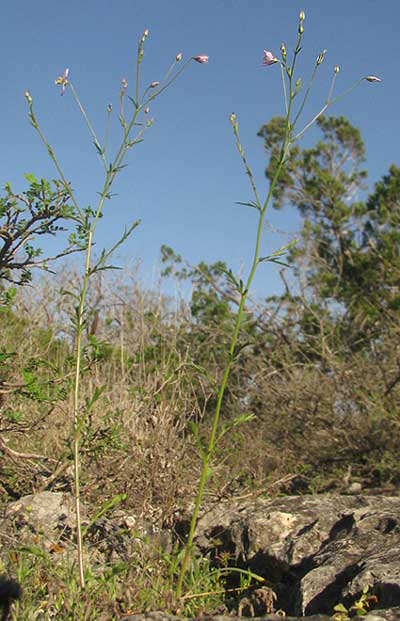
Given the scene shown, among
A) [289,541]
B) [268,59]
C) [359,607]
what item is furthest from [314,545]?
[268,59]

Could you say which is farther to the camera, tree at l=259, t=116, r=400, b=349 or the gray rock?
tree at l=259, t=116, r=400, b=349

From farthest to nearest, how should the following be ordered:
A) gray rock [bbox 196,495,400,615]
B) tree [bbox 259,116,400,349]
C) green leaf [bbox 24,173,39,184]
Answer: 1. tree [bbox 259,116,400,349]
2. green leaf [bbox 24,173,39,184]
3. gray rock [bbox 196,495,400,615]

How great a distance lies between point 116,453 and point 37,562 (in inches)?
69.4

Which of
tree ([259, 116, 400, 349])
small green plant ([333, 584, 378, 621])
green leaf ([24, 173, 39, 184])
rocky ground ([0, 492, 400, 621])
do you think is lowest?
small green plant ([333, 584, 378, 621])

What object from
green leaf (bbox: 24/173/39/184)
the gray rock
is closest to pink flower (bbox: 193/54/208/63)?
green leaf (bbox: 24/173/39/184)

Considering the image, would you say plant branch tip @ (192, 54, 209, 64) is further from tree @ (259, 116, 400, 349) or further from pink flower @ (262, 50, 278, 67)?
tree @ (259, 116, 400, 349)

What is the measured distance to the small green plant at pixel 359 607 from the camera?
284cm

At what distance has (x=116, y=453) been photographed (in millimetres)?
5320

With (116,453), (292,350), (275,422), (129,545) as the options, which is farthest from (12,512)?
(292,350)

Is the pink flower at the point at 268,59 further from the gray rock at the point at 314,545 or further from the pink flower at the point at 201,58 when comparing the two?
the gray rock at the point at 314,545

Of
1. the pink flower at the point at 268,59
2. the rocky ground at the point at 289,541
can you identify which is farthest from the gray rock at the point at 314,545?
the pink flower at the point at 268,59

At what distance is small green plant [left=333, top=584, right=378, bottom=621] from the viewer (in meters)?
2.84

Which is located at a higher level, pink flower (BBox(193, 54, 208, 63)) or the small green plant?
pink flower (BBox(193, 54, 208, 63))

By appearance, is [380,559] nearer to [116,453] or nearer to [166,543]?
[166,543]
